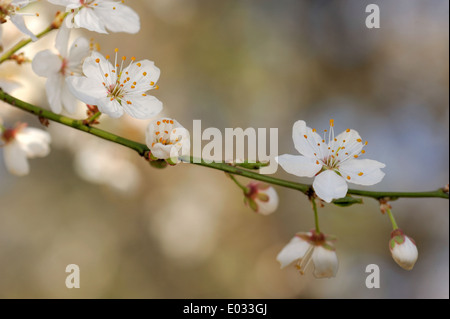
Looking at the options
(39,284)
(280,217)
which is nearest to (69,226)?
(39,284)

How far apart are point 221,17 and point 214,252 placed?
171 cm

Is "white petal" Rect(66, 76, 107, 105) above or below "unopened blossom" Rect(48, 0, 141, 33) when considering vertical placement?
below

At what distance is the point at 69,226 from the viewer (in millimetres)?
2936

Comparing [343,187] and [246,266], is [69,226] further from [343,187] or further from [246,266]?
[343,187]

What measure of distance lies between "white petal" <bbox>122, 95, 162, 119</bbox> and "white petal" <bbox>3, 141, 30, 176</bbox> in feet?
1.09

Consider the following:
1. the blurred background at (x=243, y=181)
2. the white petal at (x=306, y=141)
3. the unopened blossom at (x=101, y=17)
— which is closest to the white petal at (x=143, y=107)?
the unopened blossom at (x=101, y=17)

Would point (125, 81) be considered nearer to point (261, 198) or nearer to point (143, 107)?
point (143, 107)

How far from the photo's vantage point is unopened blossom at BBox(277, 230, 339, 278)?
90 cm

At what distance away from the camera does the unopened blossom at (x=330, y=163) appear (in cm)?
72

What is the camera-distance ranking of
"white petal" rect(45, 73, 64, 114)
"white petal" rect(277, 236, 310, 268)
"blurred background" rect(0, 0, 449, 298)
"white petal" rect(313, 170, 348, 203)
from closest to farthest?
"white petal" rect(313, 170, 348, 203) < "white petal" rect(45, 73, 64, 114) < "white petal" rect(277, 236, 310, 268) < "blurred background" rect(0, 0, 449, 298)

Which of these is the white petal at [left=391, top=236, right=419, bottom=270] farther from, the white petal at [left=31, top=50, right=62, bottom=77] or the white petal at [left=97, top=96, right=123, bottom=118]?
the white petal at [left=31, top=50, right=62, bottom=77]

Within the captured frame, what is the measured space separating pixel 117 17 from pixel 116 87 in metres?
0.13

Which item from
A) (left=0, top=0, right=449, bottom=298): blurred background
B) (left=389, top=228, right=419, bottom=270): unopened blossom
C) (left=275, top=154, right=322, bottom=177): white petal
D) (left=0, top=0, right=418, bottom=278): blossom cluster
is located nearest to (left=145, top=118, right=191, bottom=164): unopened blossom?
(left=0, top=0, right=418, bottom=278): blossom cluster
